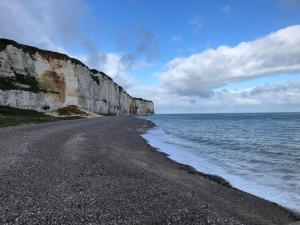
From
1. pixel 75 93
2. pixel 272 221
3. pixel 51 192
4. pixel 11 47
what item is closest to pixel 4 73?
pixel 11 47

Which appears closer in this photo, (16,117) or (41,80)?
(16,117)

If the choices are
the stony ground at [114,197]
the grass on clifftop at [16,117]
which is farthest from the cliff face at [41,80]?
the stony ground at [114,197]

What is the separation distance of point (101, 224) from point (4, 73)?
57054 mm

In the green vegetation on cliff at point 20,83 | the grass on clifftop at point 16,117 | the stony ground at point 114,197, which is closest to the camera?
the stony ground at point 114,197

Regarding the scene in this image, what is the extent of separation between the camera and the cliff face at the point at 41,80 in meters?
58.8

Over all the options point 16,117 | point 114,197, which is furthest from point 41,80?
point 114,197

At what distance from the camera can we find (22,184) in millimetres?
11930

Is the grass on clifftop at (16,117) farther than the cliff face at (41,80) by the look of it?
No

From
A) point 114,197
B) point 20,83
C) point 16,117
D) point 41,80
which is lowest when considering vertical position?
point 114,197

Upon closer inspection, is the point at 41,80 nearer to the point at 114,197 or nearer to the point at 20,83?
the point at 20,83

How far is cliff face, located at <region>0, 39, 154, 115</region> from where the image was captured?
5884 centimetres

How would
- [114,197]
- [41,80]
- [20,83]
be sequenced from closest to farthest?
[114,197] < [20,83] < [41,80]

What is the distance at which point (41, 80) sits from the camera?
229ft

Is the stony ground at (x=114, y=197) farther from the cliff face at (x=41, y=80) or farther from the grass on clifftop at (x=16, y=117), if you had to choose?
the cliff face at (x=41, y=80)
